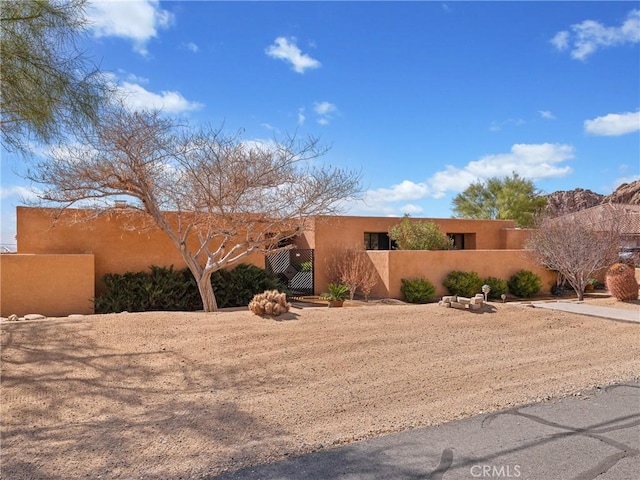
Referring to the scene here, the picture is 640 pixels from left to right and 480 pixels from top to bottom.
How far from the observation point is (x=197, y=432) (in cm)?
463

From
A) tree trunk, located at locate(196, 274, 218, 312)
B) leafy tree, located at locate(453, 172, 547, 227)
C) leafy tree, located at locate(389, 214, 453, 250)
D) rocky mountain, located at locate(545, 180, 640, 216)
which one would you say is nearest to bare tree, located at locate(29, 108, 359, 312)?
tree trunk, located at locate(196, 274, 218, 312)

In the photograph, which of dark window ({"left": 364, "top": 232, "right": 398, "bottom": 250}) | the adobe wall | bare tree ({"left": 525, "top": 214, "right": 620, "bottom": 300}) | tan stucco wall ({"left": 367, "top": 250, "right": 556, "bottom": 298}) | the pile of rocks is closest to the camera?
the pile of rocks

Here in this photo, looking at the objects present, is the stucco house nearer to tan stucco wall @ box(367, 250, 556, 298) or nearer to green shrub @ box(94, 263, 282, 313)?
tan stucco wall @ box(367, 250, 556, 298)

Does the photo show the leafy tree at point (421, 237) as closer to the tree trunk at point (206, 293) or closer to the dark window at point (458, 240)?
the dark window at point (458, 240)

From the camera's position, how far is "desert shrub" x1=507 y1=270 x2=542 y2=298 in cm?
1903

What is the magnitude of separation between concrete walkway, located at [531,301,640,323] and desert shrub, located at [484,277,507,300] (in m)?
5.87

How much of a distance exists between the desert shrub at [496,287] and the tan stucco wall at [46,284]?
13410mm

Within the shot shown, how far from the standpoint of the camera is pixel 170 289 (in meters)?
13.7

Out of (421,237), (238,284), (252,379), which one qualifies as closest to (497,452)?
(252,379)

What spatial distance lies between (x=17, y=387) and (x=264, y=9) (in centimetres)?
781

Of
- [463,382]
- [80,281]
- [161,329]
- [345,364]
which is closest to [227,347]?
[161,329]

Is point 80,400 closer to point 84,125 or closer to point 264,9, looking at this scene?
point 84,125

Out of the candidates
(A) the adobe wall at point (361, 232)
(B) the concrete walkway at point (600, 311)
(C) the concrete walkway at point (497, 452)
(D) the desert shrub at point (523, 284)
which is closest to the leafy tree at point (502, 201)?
(A) the adobe wall at point (361, 232)

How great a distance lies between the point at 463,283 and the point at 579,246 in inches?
168
